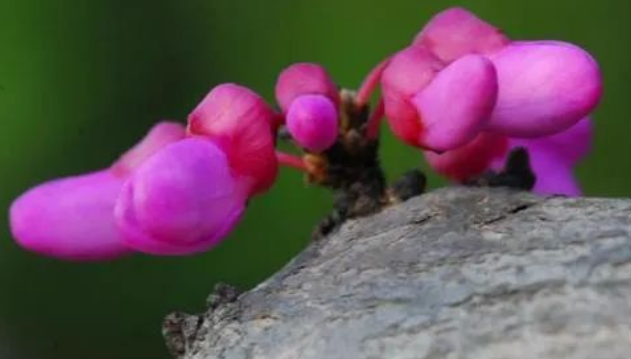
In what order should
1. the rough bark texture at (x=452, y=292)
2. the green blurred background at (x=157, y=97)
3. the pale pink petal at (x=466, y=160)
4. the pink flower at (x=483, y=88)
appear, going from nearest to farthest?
the rough bark texture at (x=452, y=292) < the pink flower at (x=483, y=88) < the pale pink petal at (x=466, y=160) < the green blurred background at (x=157, y=97)

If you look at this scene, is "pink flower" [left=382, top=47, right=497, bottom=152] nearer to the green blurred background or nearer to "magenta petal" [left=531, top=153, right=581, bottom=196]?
"magenta petal" [left=531, top=153, right=581, bottom=196]

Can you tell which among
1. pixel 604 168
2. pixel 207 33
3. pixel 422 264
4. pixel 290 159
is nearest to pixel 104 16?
pixel 207 33

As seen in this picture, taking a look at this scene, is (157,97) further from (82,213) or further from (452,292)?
(452,292)

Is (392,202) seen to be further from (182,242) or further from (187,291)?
(187,291)

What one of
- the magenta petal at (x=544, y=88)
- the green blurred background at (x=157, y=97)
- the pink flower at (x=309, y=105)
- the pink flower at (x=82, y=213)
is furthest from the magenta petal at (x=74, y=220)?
the green blurred background at (x=157, y=97)

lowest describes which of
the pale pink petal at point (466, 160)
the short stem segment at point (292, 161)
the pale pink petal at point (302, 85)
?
the pale pink petal at point (466, 160)

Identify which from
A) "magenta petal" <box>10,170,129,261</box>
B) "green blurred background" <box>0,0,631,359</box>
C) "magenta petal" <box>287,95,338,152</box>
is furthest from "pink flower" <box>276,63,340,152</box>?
"green blurred background" <box>0,0,631,359</box>

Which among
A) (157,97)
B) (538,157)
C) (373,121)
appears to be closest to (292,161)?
(373,121)

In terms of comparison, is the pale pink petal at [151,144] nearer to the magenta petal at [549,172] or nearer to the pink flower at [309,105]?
the pink flower at [309,105]
